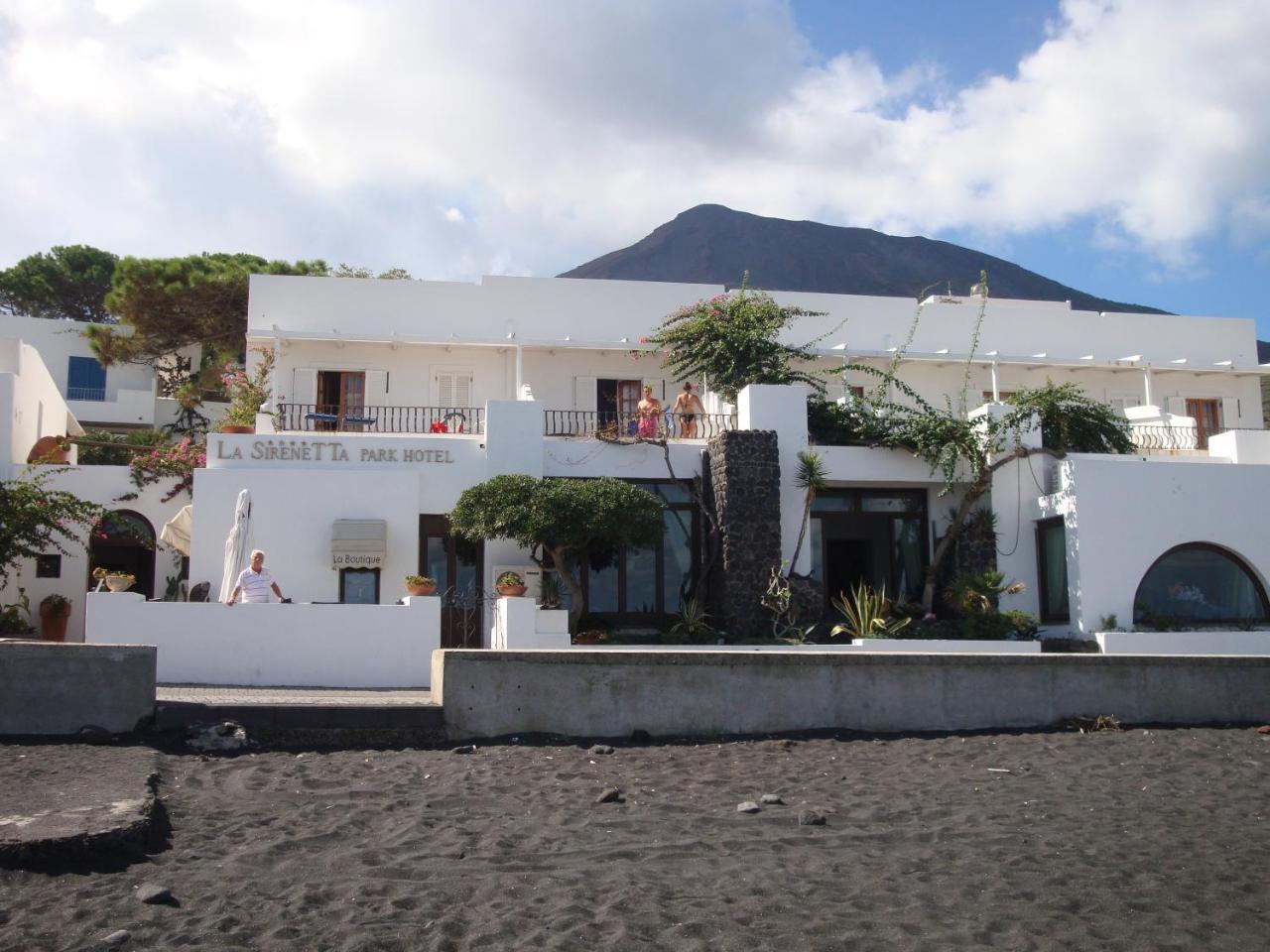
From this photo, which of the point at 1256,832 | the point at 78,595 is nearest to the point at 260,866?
the point at 1256,832

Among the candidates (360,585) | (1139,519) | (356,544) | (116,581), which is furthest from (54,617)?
(1139,519)

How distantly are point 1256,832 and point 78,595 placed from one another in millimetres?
17723

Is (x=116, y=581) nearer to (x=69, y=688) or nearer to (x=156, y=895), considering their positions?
(x=69, y=688)

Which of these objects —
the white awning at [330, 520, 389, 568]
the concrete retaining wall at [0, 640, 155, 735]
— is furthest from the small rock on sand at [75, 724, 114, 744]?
the white awning at [330, 520, 389, 568]

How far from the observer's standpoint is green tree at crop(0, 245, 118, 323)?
38.9 m

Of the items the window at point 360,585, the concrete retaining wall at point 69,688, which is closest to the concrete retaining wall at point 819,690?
the concrete retaining wall at point 69,688

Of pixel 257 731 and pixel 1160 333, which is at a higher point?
pixel 1160 333

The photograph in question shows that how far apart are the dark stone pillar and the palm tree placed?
41 centimetres

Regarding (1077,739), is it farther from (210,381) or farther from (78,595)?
(210,381)

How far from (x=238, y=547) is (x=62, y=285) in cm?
2940

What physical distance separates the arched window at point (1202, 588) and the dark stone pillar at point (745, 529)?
5.96 m

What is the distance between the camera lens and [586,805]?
308 inches

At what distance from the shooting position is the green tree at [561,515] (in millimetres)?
15945

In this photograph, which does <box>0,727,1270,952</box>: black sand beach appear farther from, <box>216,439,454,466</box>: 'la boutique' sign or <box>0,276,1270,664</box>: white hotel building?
<box>216,439,454,466</box>: 'la boutique' sign
